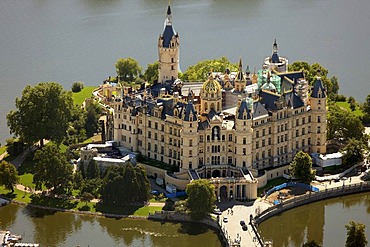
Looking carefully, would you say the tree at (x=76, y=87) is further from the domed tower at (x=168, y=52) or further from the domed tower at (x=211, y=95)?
the domed tower at (x=211, y=95)

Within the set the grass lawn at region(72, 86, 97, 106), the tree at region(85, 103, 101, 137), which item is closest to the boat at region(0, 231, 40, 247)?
the tree at region(85, 103, 101, 137)

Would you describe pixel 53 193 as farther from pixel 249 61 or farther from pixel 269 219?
pixel 249 61

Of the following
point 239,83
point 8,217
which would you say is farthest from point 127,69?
point 8,217

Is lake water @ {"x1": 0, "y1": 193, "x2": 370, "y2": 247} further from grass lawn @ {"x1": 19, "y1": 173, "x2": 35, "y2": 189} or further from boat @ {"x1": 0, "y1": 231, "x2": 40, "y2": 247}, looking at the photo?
grass lawn @ {"x1": 19, "y1": 173, "x2": 35, "y2": 189}

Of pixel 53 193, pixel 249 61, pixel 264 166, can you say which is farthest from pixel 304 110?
pixel 249 61

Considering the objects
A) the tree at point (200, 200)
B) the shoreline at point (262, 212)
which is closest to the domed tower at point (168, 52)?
the tree at point (200, 200)

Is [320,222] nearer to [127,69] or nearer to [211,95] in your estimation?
[211,95]

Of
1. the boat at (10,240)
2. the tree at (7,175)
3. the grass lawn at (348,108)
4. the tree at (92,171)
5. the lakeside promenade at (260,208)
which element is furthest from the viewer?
the grass lawn at (348,108)
